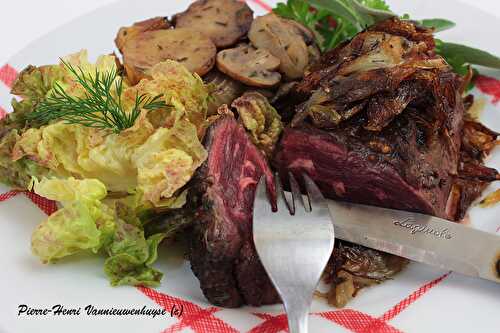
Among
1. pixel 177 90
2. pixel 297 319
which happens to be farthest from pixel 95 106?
pixel 297 319

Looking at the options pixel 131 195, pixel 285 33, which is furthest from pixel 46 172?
pixel 285 33

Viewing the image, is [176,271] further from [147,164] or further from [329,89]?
[329,89]

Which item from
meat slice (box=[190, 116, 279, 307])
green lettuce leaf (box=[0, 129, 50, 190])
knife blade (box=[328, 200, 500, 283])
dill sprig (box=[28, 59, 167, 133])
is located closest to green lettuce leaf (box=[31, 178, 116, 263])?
green lettuce leaf (box=[0, 129, 50, 190])

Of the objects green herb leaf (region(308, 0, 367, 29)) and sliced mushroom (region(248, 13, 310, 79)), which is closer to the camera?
sliced mushroom (region(248, 13, 310, 79))

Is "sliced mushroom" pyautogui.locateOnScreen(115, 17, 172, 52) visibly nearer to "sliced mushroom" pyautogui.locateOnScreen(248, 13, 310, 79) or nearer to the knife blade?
"sliced mushroom" pyautogui.locateOnScreen(248, 13, 310, 79)

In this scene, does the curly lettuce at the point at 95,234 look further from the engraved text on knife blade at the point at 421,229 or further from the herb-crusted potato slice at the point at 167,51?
the engraved text on knife blade at the point at 421,229

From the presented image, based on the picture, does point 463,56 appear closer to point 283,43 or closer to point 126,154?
point 283,43
